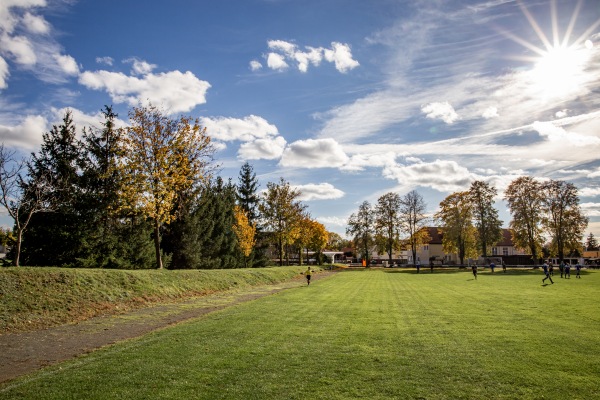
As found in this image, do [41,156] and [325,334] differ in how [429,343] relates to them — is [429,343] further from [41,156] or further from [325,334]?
[41,156]

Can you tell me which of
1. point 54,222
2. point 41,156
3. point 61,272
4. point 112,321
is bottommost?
point 112,321

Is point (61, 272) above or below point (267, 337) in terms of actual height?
above

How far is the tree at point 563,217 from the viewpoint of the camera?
57875mm

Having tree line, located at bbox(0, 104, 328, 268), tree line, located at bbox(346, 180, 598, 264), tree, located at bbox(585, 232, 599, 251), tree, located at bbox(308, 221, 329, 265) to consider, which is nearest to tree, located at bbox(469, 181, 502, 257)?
tree line, located at bbox(346, 180, 598, 264)

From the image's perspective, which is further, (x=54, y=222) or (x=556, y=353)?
(x=54, y=222)

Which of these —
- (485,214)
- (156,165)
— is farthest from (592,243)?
(156,165)

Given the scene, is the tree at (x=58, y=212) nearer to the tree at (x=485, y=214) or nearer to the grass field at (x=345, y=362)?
the grass field at (x=345, y=362)

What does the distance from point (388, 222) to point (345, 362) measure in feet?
235

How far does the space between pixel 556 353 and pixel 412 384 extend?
14.2ft

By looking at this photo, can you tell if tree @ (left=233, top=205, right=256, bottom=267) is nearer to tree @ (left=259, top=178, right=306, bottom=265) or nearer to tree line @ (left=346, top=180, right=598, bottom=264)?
tree @ (left=259, top=178, right=306, bottom=265)

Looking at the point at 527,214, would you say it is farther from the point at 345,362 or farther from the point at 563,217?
the point at 345,362

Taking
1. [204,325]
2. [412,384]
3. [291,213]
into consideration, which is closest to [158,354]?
[204,325]

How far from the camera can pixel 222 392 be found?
22.0ft

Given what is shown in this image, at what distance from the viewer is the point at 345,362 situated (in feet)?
27.7
